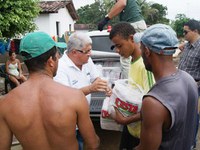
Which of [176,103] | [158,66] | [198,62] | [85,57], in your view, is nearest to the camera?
[176,103]

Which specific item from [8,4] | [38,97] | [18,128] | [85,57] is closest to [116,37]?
[85,57]

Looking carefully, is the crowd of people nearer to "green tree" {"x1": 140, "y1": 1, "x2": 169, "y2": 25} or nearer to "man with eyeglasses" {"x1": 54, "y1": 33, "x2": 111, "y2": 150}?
"man with eyeglasses" {"x1": 54, "y1": 33, "x2": 111, "y2": 150}

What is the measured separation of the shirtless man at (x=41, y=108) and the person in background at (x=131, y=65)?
2.20 ft

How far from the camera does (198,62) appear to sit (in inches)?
171

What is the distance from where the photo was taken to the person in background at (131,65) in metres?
2.43

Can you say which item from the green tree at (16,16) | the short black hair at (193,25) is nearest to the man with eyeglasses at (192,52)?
the short black hair at (193,25)

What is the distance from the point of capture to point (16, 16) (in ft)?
31.2

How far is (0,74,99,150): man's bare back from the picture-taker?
181 centimetres

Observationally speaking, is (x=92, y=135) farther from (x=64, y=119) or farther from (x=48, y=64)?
(x=48, y=64)

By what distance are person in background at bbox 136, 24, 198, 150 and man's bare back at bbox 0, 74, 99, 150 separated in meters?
0.50

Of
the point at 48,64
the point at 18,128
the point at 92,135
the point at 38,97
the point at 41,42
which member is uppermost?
the point at 41,42

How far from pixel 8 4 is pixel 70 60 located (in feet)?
24.4

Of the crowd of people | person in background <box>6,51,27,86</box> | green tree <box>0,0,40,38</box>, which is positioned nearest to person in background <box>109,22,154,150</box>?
the crowd of people

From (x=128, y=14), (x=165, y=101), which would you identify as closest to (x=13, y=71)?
(x=128, y=14)
